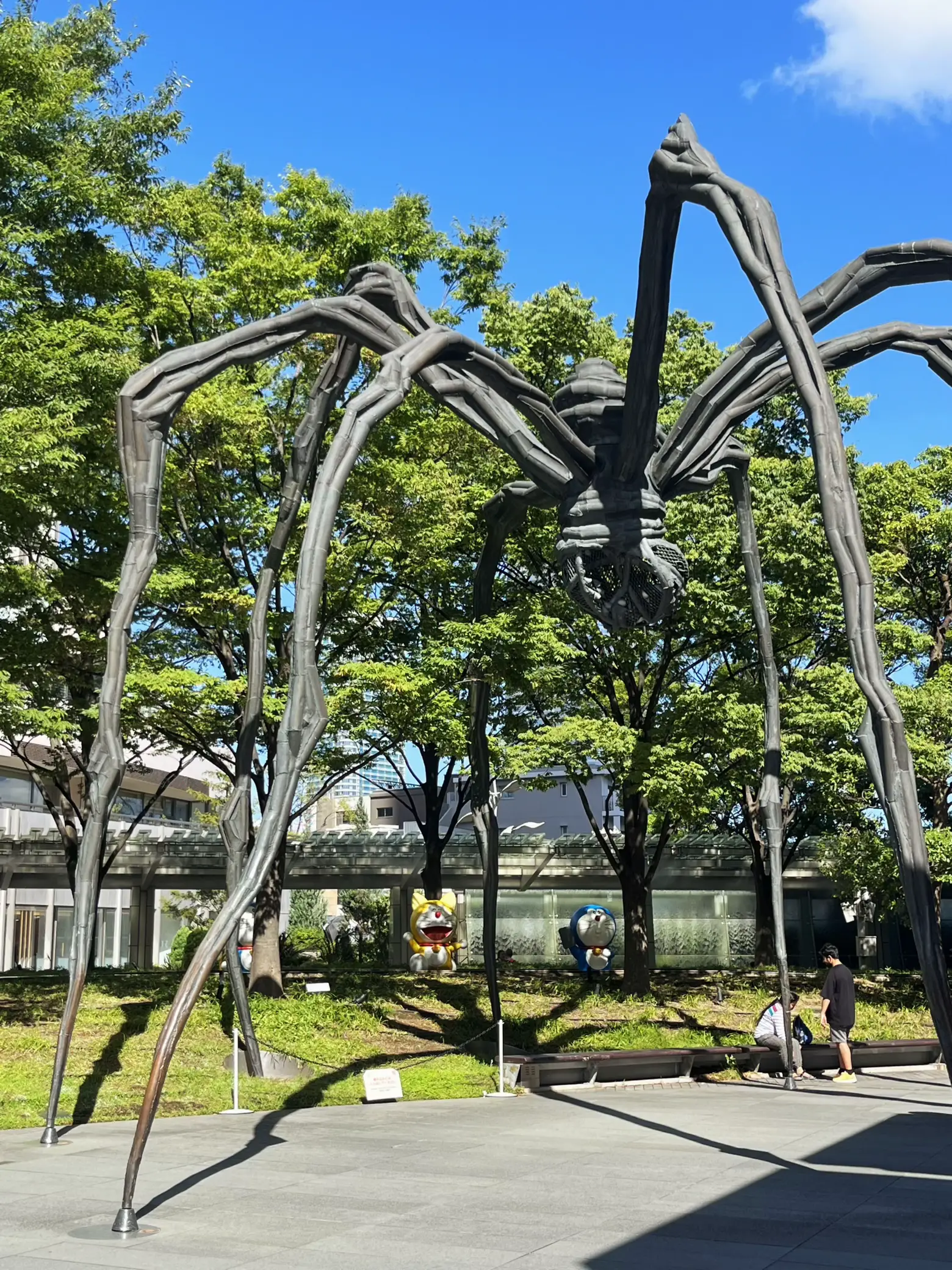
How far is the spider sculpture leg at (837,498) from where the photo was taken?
3.63 meters

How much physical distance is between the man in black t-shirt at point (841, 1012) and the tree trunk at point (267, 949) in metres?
7.19

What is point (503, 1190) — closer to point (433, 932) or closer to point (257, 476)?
point (257, 476)

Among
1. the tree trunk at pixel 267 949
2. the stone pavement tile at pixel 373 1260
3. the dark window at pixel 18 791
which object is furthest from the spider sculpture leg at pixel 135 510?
the dark window at pixel 18 791

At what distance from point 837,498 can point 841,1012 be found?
389 inches

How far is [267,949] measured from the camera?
16.6 metres

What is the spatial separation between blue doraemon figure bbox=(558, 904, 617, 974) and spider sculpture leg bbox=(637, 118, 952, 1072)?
16792 millimetres

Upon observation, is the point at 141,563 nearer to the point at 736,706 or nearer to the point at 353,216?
the point at 736,706

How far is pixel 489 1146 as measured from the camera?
26.7 ft

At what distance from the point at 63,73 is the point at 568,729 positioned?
39.0ft

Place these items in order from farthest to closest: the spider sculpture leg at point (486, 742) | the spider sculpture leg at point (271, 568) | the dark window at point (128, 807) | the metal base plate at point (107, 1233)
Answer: the dark window at point (128, 807) < the spider sculpture leg at point (486, 742) < the spider sculpture leg at point (271, 568) < the metal base plate at point (107, 1233)

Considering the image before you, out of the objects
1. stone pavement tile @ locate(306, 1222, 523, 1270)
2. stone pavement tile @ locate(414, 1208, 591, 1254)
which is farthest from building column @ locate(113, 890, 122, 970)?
stone pavement tile @ locate(306, 1222, 523, 1270)

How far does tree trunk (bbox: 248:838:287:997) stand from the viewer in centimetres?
1628

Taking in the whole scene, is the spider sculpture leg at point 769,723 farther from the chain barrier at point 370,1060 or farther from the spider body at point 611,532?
the chain barrier at point 370,1060

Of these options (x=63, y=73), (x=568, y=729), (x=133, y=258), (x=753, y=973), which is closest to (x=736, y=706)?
(x=568, y=729)
